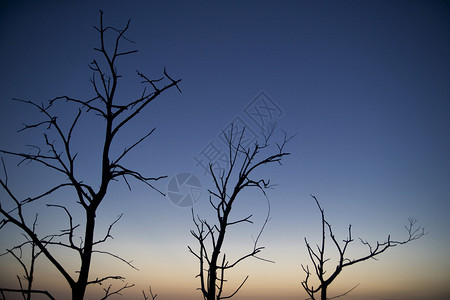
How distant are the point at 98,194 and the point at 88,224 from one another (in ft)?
0.79

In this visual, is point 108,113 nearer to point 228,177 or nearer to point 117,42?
point 117,42

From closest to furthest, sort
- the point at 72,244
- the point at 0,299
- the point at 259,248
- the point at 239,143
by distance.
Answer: the point at 0,299, the point at 72,244, the point at 259,248, the point at 239,143

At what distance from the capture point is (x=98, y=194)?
2072 millimetres

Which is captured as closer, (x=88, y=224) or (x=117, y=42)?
(x=88, y=224)

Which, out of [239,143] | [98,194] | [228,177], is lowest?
[98,194]

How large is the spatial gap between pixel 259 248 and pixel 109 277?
77.8 inches

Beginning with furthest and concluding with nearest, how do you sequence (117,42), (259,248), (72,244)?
(259,248) → (117,42) → (72,244)

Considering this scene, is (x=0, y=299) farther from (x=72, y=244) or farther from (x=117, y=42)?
(x=117, y=42)

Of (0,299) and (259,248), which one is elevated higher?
(259,248)

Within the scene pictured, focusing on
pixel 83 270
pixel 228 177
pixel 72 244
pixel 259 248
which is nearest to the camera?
pixel 83 270

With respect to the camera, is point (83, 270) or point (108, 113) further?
point (108, 113)

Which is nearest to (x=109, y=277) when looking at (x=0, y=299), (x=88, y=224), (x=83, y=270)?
(x=83, y=270)

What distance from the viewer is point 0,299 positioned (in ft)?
5.23

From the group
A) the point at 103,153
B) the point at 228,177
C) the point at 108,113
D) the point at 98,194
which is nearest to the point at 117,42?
the point at 108,113
